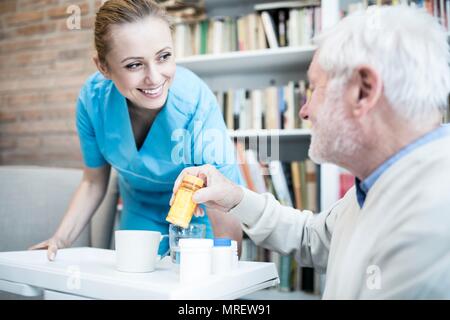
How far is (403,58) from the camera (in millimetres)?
721

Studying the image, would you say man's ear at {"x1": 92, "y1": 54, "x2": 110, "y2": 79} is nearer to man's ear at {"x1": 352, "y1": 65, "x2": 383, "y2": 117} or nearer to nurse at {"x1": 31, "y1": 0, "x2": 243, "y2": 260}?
nurse at {"x1": 31, "y1": 0, "x2": 243, "y2": 260}

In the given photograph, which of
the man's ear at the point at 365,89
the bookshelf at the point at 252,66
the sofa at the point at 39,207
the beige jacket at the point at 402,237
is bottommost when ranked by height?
the sofa at the point at 39,207

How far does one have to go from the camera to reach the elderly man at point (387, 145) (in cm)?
62

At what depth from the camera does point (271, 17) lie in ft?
6.81

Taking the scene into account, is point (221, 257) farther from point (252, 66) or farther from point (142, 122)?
point (252, 66)

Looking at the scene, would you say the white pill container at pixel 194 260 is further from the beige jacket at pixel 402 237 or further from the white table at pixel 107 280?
the beige jacket at pixel 402 237

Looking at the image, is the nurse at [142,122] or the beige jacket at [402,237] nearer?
the beige jacket at [402,237]

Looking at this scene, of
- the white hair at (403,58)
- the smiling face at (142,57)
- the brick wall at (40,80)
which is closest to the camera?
the white hair at (403,58)

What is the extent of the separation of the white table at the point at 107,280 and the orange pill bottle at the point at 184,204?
4.2 inches

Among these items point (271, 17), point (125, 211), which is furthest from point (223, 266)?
point (271, 17)

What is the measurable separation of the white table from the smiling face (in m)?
0.44

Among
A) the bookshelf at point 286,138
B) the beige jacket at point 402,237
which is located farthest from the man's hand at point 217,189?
the bookshelf at point 286,138

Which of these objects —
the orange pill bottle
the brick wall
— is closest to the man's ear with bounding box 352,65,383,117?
the orange pill bottle
